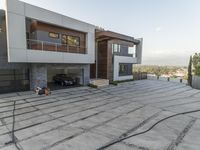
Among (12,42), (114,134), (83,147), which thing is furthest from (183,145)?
Answer: (12,42)

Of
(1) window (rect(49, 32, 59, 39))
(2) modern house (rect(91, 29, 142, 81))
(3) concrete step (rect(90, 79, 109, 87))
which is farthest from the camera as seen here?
(2) modern house (rect(91, 29, 142, 81))

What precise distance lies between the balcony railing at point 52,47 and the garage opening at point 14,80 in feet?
9.27

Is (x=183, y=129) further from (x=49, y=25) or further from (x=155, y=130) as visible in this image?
(x=49, y=25)

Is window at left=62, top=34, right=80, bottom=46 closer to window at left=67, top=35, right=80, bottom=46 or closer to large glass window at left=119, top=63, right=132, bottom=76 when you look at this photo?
window at left=67, top=35, right=80, bottom=46

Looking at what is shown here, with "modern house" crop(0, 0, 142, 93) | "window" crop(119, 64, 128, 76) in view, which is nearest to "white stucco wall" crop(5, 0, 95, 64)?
"modern house" crop(0, 0, 142, 93)

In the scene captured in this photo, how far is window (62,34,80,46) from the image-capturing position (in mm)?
16572

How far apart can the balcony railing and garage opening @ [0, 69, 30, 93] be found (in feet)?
9.27

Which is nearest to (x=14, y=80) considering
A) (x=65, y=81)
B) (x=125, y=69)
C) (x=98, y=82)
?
(x=65, y=81)

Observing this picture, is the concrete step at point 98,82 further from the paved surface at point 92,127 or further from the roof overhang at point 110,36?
the paved surface at point 92,127

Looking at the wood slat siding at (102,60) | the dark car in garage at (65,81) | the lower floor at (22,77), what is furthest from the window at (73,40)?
the wood slat siding at (102,60)

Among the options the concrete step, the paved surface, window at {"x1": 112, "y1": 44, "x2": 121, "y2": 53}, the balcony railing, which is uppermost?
window at {"x1": 112, "y1": 44, "x2": 121, "y2": 53}

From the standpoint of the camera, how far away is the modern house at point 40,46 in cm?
1187

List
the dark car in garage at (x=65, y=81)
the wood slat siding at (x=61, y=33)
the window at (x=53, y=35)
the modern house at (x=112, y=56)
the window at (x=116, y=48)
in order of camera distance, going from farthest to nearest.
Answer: the window at (x=116, y=48)
the modern house at (x=112, y=56)
the dark car in garage at (x=65, y=81)
the window at (x=53, y=35)
the wood slat siding at (x=61, y=33)

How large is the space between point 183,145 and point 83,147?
3.95 metres
